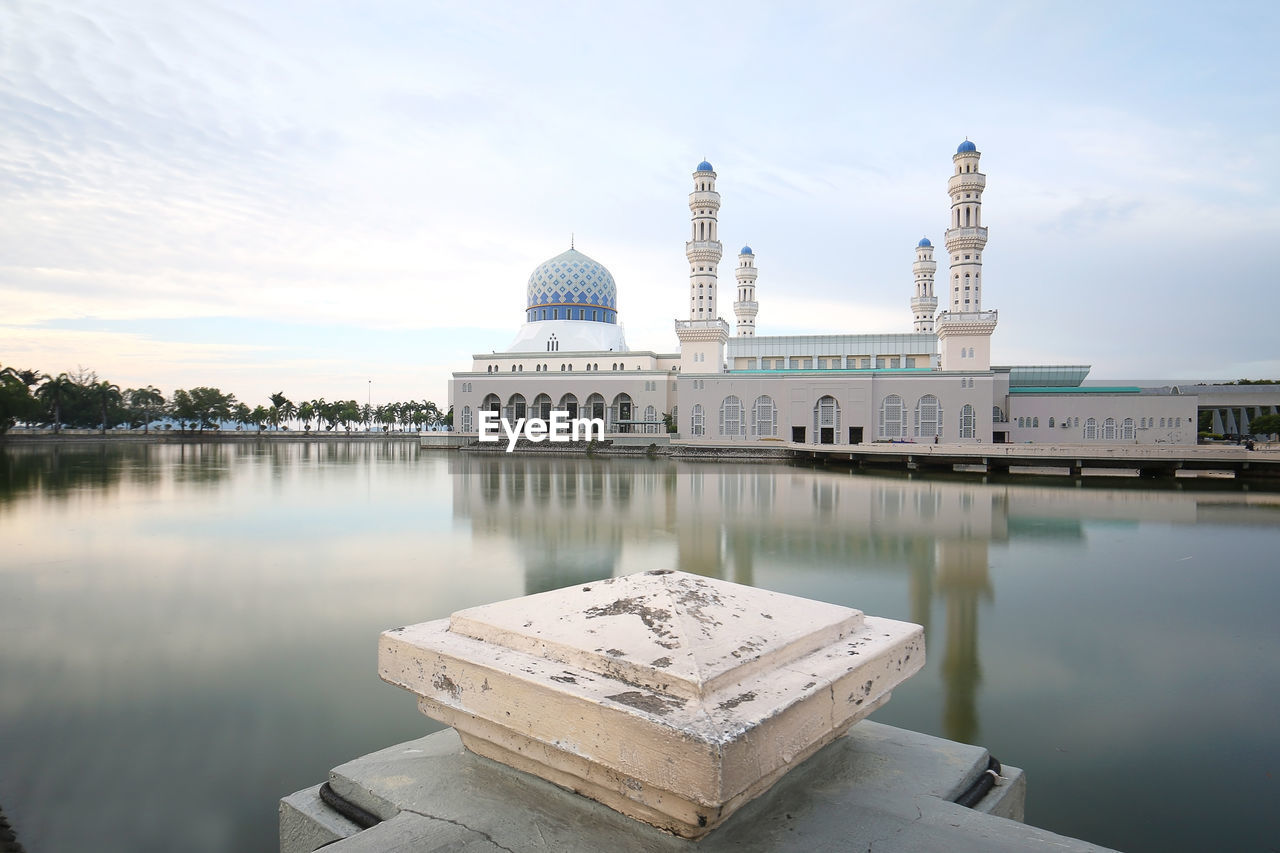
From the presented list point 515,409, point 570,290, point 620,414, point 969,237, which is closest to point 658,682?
point 969,237

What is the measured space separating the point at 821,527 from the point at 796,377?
32.6 metres

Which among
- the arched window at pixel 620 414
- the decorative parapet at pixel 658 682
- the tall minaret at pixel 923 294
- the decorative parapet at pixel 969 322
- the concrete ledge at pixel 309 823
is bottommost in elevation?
the concrete ledge at pixel 309 823

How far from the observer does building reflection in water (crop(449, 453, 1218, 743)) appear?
7.05 metres

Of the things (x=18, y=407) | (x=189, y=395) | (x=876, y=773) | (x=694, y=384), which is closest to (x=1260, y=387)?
(x=694, y=384)

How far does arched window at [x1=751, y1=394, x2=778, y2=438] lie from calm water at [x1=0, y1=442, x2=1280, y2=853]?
95.2 ft

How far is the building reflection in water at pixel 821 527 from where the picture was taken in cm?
705

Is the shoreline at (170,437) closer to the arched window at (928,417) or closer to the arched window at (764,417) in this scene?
the arched window at (764,417)

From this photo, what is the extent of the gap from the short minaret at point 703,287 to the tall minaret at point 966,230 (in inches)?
529

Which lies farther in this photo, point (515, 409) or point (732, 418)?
point (515, 409)

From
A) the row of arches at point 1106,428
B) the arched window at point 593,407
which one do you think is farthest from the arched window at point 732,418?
the row of arches at point 1106,428

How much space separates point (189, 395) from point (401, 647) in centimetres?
8688

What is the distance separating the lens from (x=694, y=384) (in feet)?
148

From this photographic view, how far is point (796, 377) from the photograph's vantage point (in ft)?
143

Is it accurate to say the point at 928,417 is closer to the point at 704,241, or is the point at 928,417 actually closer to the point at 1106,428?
the point at 1106,428
